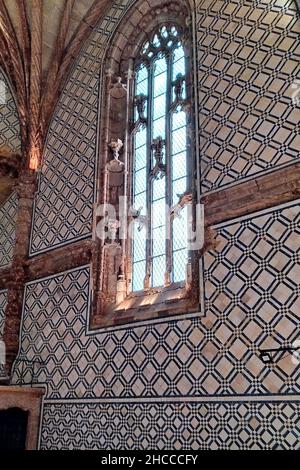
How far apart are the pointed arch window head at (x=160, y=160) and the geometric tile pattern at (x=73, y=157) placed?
0.93 m

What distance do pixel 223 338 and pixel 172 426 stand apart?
4.38 ft

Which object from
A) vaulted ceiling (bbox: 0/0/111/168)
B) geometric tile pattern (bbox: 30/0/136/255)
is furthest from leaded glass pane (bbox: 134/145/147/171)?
vaulted ceiling (bbox: 0/0/111/168)

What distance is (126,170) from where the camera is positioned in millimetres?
9312

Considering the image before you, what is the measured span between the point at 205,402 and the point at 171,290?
6.07ft

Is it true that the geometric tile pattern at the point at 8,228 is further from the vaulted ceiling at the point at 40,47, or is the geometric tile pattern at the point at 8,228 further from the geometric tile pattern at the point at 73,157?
the vaulted ceiling at the point at 40,47

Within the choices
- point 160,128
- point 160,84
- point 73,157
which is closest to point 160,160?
point 160,128

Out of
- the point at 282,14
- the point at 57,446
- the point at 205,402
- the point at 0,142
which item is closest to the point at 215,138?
the point at 282,14

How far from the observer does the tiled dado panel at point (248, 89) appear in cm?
670

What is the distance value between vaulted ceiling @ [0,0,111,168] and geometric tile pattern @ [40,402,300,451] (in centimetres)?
557

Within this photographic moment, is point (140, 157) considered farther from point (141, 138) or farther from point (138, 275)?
point (138, 275)

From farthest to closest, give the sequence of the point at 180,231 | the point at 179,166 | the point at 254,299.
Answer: the point at 179,166 < the point at 180,231 < the point at 254,299

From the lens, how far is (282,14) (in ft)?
23.5

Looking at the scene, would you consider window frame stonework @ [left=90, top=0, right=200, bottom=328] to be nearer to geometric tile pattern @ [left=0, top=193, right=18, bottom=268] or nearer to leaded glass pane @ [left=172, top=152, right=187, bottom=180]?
leaded glass pane @ [left=172, top=152, right=187, bottom=180]

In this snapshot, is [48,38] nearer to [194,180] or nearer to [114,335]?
[194,180]
